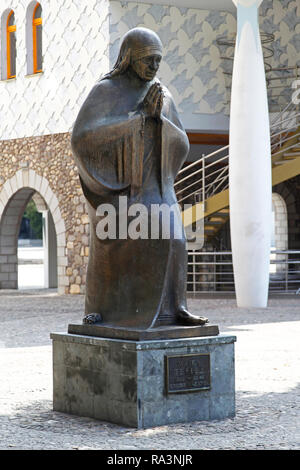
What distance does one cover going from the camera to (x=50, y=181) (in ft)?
64.4

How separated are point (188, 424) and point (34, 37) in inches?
608

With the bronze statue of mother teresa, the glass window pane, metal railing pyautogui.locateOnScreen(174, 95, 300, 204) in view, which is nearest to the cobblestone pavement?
the bronze statue of mother teresa

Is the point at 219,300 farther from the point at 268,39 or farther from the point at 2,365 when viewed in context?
the point at 2,365

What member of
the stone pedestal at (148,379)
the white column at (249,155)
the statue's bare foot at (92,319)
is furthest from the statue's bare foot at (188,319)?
the white column at (249,155)

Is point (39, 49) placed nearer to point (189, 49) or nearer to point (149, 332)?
point (189, 49)

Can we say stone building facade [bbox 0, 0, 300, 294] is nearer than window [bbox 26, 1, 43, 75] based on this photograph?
Yes

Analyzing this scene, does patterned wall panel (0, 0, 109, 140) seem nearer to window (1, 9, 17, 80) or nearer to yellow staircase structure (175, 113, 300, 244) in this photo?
window (1, 9, 17, 80)

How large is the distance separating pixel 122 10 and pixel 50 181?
13.0ft

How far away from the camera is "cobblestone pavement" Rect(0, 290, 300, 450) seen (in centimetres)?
535

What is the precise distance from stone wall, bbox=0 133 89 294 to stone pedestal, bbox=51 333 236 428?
481 inches

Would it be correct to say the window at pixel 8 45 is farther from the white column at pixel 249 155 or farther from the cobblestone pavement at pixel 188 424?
the cobblestone pavement at pixel 188 424

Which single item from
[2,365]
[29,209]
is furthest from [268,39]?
[29,209]

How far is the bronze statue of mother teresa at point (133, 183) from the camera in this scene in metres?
5.94

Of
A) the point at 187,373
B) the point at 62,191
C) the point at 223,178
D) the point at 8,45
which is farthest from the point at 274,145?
the point at 187,373
